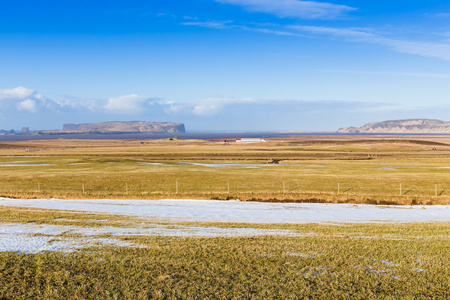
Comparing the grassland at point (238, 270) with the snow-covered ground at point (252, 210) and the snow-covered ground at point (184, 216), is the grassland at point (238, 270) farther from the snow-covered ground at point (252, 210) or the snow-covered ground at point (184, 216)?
the snow-covered ground at point (252, 210)

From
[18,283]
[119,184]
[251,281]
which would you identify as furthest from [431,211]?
[119,184]

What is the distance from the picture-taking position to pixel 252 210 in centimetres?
3150

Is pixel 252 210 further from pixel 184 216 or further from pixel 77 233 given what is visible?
pixel 77 233

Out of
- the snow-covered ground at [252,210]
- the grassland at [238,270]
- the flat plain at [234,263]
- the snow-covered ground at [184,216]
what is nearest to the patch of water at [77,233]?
the snow-covered ground at [184,216]

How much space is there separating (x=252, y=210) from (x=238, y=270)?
61.7 feet

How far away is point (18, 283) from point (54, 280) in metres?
1.00

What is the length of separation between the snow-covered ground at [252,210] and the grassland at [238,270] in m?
9.15

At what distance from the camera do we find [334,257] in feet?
47.6

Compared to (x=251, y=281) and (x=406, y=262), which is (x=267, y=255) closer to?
(x=251, y=281)

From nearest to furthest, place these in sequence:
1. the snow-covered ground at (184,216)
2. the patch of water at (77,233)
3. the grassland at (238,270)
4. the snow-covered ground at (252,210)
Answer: the grassland at (238,270)
the patch of water at (77,233)
the snow-covered ground at (184,216)
the snow-covered ground at (252,210)

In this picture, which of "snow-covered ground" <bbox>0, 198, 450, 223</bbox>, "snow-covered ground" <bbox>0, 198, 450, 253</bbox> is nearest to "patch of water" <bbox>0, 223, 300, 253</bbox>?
"snow-covered ground" <bbox>0, 198, 450, 253</bbox>

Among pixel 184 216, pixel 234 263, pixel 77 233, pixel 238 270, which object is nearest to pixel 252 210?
pixel 184 216

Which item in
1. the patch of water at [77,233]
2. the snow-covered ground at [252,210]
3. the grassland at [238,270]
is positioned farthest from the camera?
the snow-covered ground at [252,210]

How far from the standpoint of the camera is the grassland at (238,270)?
10.9 metres
